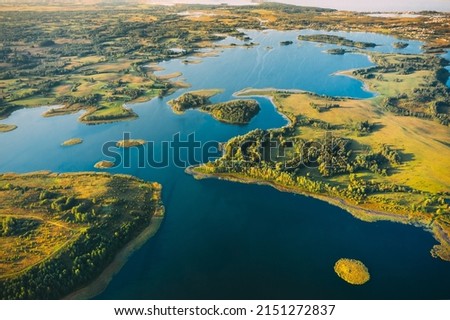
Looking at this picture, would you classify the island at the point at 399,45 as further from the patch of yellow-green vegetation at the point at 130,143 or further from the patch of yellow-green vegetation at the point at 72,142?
the patch of yellow-green vegetation at the point at 72,142

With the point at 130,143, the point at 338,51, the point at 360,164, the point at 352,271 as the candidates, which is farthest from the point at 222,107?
the point at 338,51

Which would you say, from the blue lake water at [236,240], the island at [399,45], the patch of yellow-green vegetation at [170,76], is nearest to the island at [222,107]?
the blue lake water at [236,240]

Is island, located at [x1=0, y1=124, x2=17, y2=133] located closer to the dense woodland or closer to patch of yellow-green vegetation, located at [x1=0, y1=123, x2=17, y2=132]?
patch of yellow-green vegetation, located at [x1=0, y1=123, x2=17, y2=132]

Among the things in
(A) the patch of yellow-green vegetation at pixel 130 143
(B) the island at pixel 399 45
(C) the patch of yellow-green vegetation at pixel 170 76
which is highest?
(B) the island at pixel 399 45

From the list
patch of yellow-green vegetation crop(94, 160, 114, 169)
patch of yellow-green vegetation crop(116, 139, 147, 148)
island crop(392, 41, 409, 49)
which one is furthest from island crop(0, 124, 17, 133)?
island crop(392, 41, 409, 49)

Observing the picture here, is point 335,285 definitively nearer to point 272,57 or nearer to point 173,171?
point 173,171

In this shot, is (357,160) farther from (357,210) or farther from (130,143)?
(130,143)

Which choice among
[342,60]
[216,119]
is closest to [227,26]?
[342,60]
